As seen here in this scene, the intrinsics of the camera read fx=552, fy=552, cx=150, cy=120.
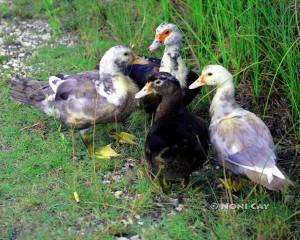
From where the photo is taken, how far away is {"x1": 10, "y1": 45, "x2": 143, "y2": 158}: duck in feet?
14.4

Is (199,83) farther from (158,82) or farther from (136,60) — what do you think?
(136,60)

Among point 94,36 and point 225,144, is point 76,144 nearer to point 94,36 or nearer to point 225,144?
point 225,144

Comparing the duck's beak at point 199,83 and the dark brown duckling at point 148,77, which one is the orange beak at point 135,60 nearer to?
the dark brown duckling at point 148,77

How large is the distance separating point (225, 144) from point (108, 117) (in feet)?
3.50

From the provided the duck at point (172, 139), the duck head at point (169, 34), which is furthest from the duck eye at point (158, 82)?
the duck head at point (169, 34)

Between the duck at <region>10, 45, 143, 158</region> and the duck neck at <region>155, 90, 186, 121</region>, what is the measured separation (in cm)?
53

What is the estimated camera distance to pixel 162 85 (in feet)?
13.3

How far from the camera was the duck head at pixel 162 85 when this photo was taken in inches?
158

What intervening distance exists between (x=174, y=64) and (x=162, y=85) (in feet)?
2.58

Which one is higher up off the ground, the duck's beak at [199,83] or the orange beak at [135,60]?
the orange beak at [135,60]

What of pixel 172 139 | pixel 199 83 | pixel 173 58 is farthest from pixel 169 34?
pixel 172 139

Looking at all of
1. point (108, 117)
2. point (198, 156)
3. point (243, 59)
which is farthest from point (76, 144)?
point (243, 59)

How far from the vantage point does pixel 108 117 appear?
14.5ft

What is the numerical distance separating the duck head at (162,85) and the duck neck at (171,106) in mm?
32
